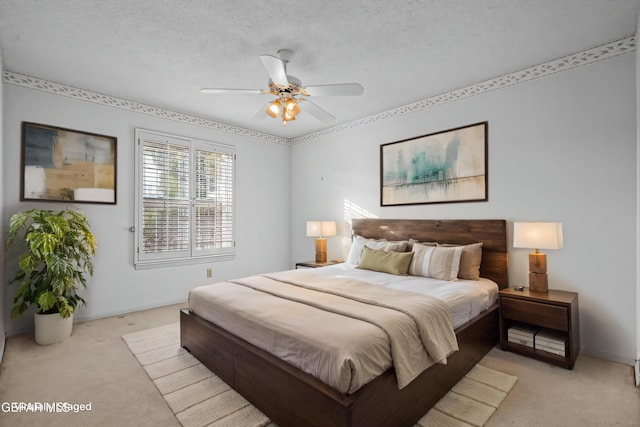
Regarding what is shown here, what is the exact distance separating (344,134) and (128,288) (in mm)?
3703

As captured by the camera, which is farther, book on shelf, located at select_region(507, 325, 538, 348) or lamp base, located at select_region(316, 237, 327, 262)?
lamp base, located at select_region(316, 237, 327, 262)

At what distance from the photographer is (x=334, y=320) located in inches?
78.5

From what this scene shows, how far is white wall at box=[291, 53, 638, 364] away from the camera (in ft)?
9.04

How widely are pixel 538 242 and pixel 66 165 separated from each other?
4936 millimetres

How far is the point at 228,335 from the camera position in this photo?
2.39 m

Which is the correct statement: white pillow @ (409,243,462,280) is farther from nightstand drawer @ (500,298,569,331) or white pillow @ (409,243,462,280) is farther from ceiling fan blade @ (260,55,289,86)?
ceiling fan blade @ (260,55,289,86)

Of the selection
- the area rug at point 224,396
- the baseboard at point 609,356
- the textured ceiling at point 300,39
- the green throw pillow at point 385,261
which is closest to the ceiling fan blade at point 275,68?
the textured ceiling at point 300,39

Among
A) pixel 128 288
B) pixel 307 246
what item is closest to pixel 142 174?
pixel 128 288

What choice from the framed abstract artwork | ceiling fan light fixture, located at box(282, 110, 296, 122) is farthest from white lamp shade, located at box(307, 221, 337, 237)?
the framed abstract artwork

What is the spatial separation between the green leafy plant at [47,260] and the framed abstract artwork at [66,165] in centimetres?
29

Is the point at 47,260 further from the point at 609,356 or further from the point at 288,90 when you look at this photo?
the point at 609,356

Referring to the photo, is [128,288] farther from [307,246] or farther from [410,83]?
[410,83]

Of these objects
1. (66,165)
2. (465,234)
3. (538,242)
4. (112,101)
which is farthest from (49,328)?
(538,242)

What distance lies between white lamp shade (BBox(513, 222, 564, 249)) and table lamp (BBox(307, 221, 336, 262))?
2552 millimetres
